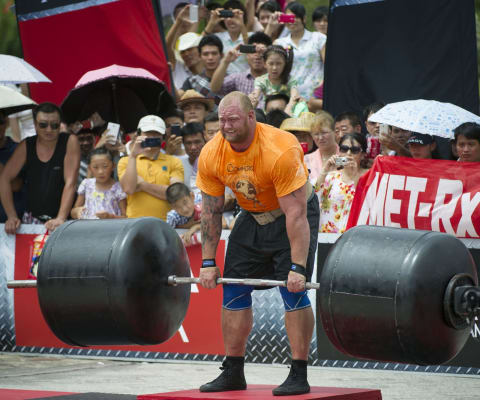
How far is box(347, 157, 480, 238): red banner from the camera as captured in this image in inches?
352

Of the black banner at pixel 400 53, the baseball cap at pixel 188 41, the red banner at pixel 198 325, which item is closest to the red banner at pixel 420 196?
the black banner at pixel 400 53

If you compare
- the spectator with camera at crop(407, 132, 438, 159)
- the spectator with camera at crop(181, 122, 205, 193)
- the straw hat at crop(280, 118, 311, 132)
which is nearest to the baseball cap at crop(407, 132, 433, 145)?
the spectator with camera at crop(407, 132, 438, 159)

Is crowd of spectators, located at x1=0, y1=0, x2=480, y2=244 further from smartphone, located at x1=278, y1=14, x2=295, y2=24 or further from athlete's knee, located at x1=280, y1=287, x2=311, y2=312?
athlete's knee, located at x1=280, y1=287, x2=311, y2=312

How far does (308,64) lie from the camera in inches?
468

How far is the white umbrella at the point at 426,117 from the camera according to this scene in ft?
29.8

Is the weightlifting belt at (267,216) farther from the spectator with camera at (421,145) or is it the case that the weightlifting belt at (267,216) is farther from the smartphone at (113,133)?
the smartphone at (113,133)

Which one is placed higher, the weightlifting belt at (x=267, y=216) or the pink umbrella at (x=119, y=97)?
the pink umbrella at (x=119, y=97)

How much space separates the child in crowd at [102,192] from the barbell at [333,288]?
9.31 feet

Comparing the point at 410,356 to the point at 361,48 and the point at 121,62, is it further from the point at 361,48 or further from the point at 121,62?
the point at 121,62

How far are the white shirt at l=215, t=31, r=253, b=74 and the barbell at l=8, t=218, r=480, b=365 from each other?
5.20m

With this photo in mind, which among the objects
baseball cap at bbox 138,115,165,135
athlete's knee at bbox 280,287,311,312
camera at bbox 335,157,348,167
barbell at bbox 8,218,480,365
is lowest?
athlete's knee at bbox 280,287,311,312

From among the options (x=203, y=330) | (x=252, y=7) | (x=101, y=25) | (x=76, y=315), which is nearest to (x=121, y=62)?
(x=101, y=25)

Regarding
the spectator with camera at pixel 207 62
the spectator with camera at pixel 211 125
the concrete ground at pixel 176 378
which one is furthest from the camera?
the spectator with camera at pixel 207 62

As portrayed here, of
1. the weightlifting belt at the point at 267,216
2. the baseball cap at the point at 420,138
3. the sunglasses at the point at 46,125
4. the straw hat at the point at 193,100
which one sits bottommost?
the weightlifting belt at the point at 267,216
